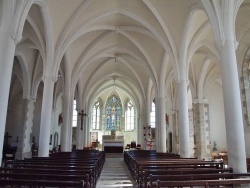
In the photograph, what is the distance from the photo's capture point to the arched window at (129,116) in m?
32.2

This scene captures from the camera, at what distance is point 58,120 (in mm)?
27734

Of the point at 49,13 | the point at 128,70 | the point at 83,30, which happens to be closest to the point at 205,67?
the point at 128,70

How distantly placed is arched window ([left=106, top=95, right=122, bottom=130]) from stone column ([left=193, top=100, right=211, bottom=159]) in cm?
1531

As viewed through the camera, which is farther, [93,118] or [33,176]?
[93,118]

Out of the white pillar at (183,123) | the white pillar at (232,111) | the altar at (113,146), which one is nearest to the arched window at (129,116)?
the altar at (113,146)

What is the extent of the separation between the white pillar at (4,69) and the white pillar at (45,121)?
170 inches

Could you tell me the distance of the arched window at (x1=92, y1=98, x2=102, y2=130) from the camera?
1261 inches

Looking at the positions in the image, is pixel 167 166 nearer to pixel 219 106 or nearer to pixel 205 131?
pixel 205 131

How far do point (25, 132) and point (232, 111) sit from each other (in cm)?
1531

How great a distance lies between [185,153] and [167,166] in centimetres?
542

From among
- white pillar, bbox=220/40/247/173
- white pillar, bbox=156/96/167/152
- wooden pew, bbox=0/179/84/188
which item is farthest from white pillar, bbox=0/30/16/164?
white pillar, bbox=156/96/167/152

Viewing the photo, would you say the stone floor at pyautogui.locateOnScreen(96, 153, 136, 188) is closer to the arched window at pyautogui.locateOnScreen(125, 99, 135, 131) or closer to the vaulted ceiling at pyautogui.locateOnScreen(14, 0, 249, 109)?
the vaulted ceiling at pyautogui.locateOnScreen(14, 0, 249, 109)

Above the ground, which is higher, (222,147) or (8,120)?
(8,120)

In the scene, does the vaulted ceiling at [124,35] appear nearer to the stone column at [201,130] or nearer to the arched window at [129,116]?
the stone column at [201,130]
